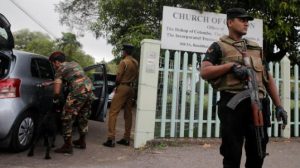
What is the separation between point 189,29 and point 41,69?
287cm

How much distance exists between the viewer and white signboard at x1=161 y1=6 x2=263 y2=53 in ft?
24.5

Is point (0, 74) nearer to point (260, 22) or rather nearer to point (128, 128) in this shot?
point (128, 128)

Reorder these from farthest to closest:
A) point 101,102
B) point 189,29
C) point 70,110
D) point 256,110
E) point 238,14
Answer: point 189,29, point 101,102, point 70,110, point 238,14, point 256,110

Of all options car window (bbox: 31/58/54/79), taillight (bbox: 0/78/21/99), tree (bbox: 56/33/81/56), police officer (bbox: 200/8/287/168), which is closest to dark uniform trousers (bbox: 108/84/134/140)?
car window (bbox: 31/58/54/79)

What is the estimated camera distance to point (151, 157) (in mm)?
6129

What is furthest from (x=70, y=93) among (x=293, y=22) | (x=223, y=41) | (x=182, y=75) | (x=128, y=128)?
(x=293, y=22)

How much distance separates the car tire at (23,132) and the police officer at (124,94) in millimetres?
1368

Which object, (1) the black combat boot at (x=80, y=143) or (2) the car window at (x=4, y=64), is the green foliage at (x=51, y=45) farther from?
(2) the car window at (x=4, y=64)

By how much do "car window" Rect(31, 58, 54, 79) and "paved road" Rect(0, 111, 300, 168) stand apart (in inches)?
48.2

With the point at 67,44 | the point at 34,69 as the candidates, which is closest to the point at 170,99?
the point at 34,69

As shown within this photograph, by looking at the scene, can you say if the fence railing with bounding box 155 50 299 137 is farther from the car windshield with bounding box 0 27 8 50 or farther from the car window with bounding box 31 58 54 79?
the car windshield with bounding box 0 27 8 50

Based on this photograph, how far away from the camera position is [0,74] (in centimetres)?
596

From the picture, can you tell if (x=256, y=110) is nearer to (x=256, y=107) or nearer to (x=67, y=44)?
(x=256, y=107)

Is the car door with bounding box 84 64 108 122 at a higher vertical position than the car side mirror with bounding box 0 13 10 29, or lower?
lower
